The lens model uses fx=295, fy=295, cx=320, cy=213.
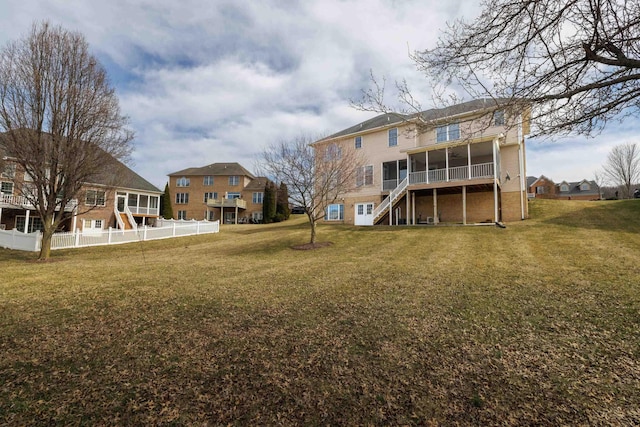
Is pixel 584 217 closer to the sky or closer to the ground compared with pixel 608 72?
closer to the ground

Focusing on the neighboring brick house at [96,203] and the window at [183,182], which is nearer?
the neighboring brick house at [96,203]

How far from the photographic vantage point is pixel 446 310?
5352 millimetres

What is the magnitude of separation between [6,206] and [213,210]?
75.9ft

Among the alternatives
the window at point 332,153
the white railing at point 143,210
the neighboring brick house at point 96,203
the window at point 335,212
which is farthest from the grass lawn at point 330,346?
the white railing at point 143,210

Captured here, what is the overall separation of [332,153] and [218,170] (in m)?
33.0

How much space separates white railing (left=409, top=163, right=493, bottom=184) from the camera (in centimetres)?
1912

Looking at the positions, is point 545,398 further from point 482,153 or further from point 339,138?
point 339,138

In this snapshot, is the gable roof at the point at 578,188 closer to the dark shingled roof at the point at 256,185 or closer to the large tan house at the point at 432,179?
the large tan house at the point at 432,179

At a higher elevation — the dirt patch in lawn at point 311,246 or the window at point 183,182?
the window at point 183,182

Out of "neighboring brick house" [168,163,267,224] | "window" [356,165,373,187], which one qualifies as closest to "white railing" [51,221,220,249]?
"window" [356,165,373,187]

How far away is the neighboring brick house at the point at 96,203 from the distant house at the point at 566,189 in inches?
2274

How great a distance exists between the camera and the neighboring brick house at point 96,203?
520 inches

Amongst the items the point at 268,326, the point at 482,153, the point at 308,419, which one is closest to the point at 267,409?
the point at 308,419

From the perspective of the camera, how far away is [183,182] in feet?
149
